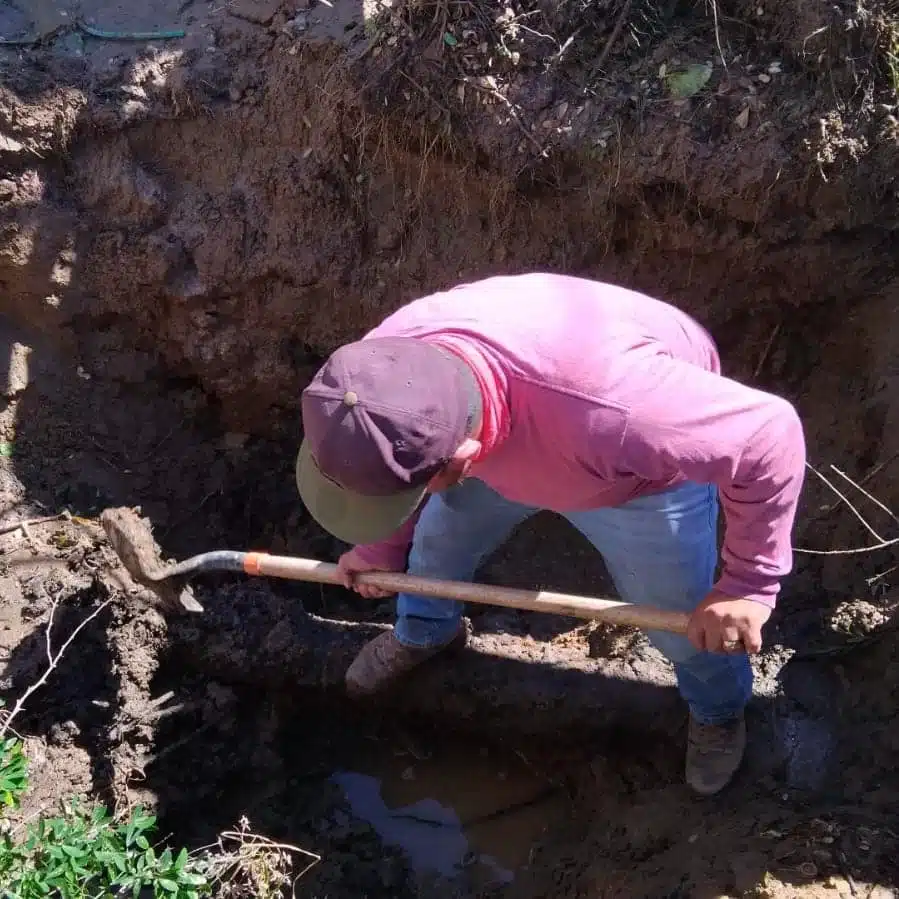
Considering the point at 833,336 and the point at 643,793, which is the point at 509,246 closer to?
the point at 833,336

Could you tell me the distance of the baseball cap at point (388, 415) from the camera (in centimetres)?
146

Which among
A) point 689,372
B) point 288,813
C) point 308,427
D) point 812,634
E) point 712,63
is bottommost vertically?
point 288,813

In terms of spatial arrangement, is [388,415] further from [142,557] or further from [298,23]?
[298,23]

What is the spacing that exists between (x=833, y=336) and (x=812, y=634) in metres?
1.03

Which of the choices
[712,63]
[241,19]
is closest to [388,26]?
[241,19]

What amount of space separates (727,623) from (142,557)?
6.04 feet

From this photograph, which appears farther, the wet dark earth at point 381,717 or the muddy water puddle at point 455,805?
the muddy water puddle at point 455,805

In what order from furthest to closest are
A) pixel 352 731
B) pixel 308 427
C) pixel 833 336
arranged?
pixel 352 731 < pixel 833 336 < pixel 308 427

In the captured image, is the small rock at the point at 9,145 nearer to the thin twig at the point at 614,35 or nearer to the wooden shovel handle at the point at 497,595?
the wooden shovel handle at the point at 497,595

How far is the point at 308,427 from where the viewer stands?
5.09 feet

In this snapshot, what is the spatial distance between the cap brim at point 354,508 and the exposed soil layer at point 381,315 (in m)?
1.39

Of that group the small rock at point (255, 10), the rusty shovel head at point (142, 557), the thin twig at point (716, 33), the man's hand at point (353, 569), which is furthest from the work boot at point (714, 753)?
the small rock at point (255, 10)

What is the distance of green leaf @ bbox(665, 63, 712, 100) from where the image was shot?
108 inches

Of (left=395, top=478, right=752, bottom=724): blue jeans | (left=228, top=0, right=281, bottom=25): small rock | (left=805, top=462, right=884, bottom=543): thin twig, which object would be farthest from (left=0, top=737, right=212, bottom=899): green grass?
(left=228, top=0, right=281, bottom=25): small rock
